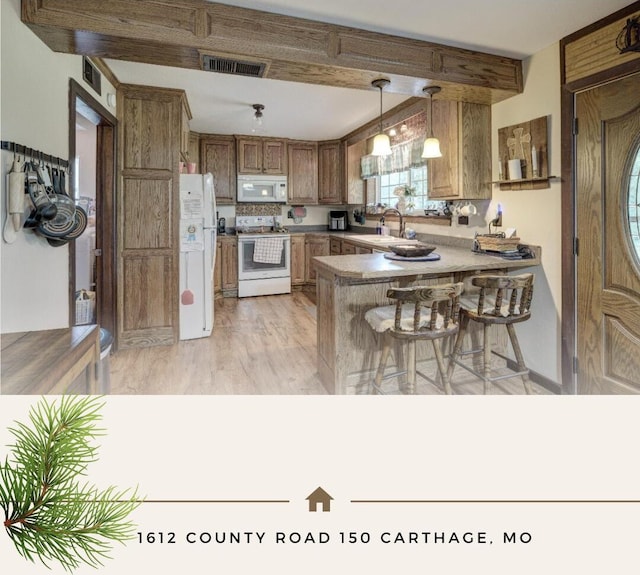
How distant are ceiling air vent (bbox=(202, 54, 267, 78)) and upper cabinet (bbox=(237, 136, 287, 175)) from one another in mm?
3302

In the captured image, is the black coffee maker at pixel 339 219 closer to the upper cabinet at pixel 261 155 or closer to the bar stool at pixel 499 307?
the upper cabinet at pixel 261 155

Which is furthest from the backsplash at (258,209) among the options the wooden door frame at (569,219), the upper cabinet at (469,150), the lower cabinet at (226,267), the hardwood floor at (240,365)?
the wooden door frame at (569,219)

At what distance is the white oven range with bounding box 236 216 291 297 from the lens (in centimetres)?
539

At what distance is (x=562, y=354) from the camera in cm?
242

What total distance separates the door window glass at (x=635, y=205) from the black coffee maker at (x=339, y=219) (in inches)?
170

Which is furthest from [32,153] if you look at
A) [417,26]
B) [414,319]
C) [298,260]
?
[298,260]

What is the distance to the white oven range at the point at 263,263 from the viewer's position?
539 cm

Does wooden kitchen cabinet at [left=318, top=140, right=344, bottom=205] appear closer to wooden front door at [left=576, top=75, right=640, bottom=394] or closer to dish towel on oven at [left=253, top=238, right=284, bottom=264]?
dish towel on oven at [left=253, top=238, right=284, bottom=264]

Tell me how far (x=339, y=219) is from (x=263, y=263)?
149 cm

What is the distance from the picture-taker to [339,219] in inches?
240
